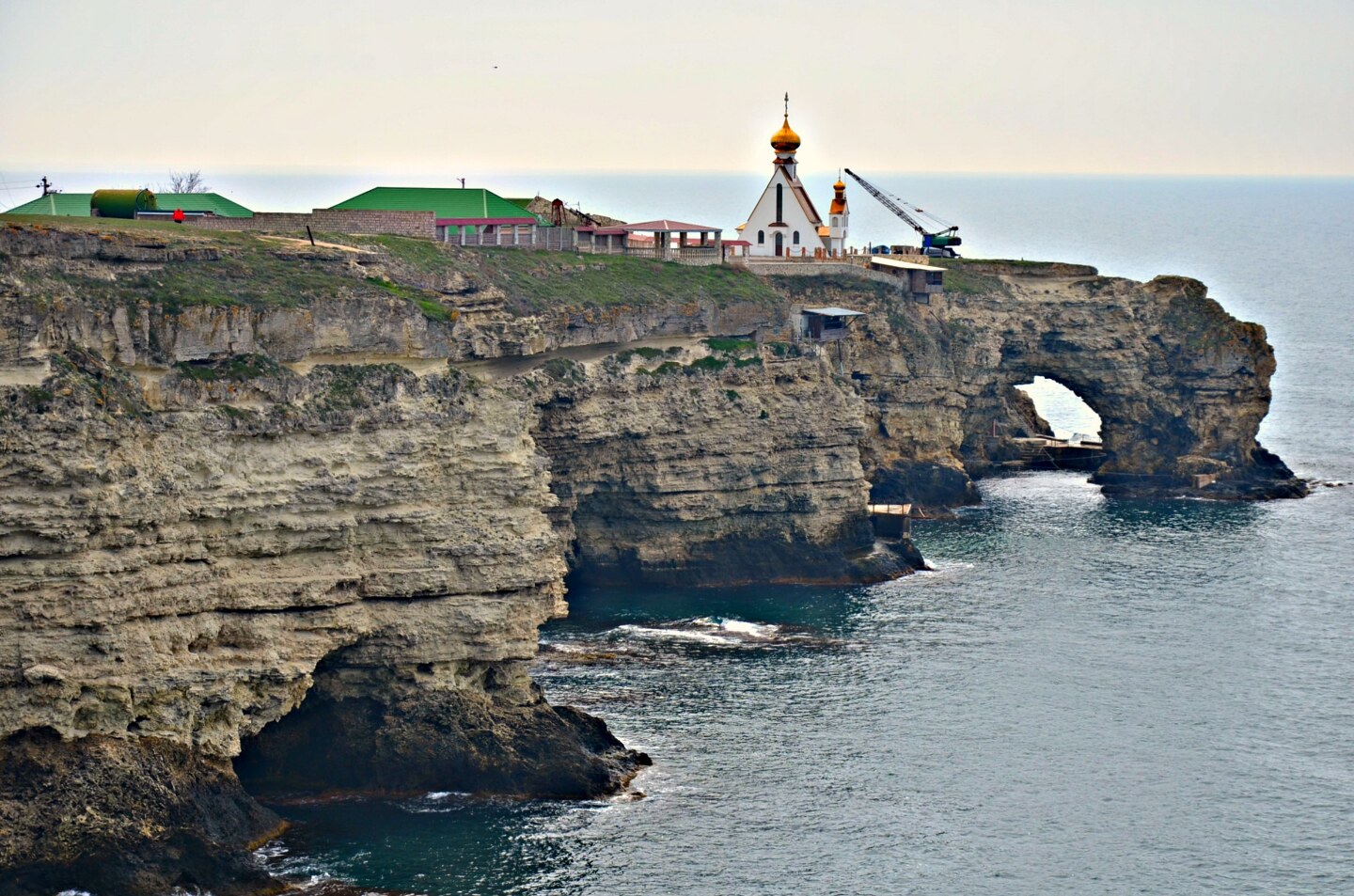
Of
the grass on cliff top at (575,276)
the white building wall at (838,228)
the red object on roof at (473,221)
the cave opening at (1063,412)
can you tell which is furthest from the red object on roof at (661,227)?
the cave opening at (1063,412)

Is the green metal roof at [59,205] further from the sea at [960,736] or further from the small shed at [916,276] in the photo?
the small shed at [916,276]

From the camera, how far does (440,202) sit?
104125 mm

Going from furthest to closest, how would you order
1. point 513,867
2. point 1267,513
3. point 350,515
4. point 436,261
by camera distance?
point 1267,513, point 436,261, point 350,515, point 513,867

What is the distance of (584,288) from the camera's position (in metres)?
99.9

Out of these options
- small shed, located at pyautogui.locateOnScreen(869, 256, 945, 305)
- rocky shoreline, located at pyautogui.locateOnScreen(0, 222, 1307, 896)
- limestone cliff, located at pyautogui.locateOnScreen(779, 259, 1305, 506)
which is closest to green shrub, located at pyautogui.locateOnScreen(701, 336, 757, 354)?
rocky shoreline, located at pyautogui.locateOnScreen(0, 222, 1307, 896)

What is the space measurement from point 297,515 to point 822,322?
51.1 m

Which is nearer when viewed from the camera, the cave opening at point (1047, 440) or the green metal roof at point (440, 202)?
→ the green metal roof at point (440, 202)

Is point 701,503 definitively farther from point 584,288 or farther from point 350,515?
point 350,515

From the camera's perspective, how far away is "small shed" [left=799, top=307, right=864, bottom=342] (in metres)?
117

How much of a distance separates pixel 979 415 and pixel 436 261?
51.6 metres

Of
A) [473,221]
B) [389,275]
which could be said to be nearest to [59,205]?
[473,221]

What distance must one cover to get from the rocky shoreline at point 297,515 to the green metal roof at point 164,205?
12.2 m

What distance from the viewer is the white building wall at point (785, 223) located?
132 metres

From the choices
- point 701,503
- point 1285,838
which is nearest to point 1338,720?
point 1285,838
